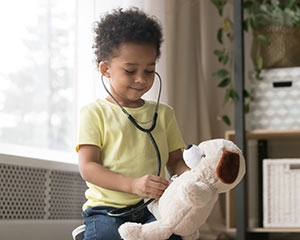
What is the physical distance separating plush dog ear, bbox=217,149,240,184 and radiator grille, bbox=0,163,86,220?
764 mm

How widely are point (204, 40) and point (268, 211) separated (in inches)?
A: 38.1

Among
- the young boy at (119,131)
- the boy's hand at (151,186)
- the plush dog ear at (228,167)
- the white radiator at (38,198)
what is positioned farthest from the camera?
the white radiator at (38,198)

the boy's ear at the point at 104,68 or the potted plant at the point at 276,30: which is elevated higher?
the potted plant at the point at 276,30

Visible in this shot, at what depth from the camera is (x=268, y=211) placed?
2250 millimetres

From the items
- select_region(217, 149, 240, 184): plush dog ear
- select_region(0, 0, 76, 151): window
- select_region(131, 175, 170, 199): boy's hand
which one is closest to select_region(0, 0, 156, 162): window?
select_region(0, 0, 76, 151): window

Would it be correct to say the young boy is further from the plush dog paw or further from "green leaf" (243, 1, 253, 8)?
"green leaf" (243, 1, 253, 8)

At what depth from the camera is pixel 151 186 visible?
1270 millimetres

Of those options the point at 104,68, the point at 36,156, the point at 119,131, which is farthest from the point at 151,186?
the point at 36,156

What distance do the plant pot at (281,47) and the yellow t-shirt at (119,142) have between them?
3.36 feet

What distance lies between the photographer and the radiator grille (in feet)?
5.60

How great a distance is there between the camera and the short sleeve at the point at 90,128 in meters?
1.41

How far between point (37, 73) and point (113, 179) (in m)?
0.82

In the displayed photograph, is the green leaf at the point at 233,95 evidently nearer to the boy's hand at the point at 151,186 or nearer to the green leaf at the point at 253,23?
the green leaf at the point at 253,23

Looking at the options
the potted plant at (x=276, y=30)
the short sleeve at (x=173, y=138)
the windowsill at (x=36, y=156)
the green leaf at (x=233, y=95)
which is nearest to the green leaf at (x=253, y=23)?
the potted plant at (x=276, y=30)
